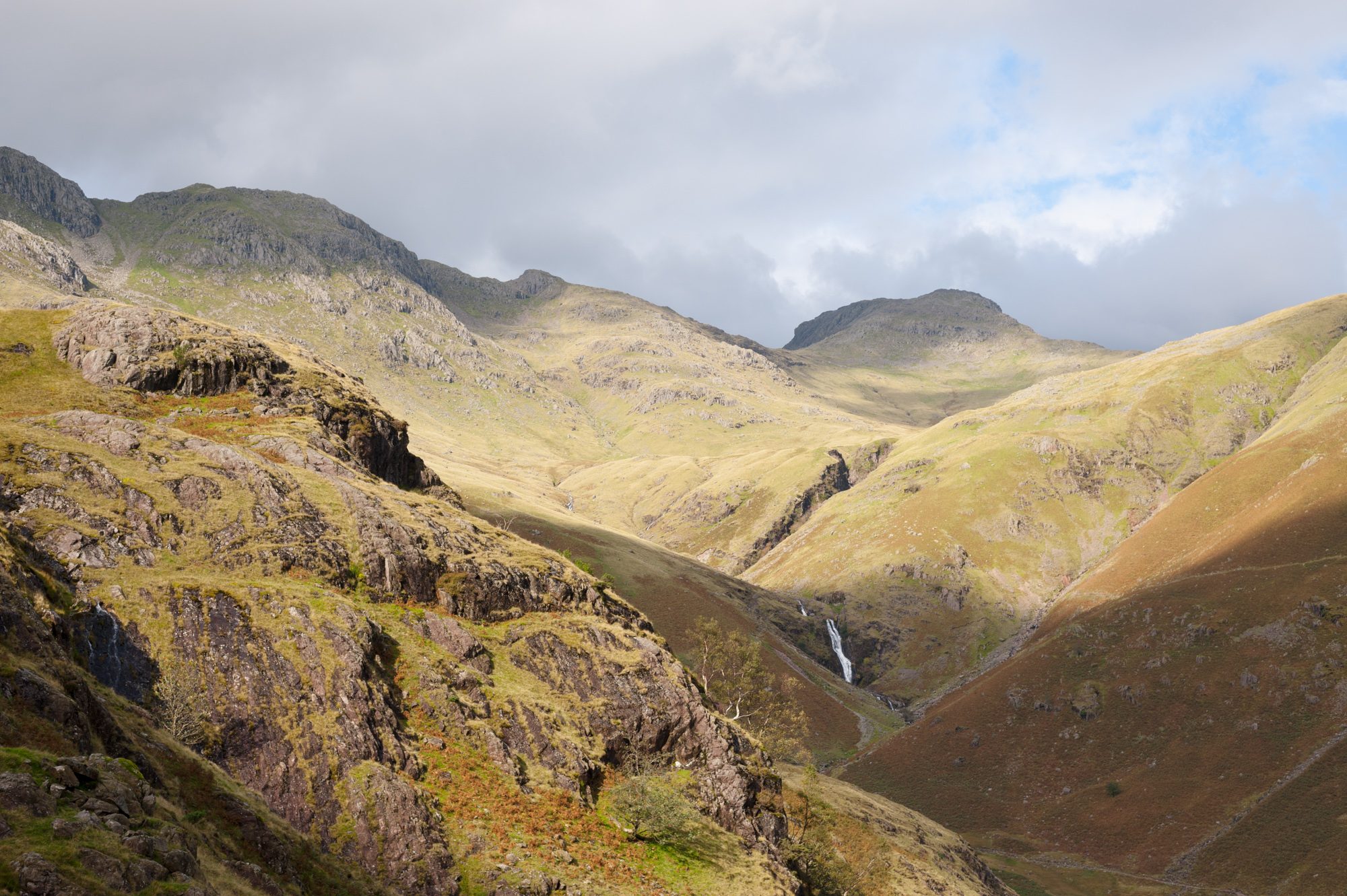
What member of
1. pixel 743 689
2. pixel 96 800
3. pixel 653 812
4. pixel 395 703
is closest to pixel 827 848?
pixel 653 812

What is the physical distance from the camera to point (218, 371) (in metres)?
69.2

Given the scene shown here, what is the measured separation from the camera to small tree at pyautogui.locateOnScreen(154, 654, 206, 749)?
33.2 m

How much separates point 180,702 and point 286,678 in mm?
4731

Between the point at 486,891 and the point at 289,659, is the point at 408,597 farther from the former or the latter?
the point at 486,891

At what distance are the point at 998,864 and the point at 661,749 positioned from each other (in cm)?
7667

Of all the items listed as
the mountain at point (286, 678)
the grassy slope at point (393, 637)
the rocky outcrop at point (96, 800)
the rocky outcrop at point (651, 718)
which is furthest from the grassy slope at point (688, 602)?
the rocky outcrop at point (96, 800)

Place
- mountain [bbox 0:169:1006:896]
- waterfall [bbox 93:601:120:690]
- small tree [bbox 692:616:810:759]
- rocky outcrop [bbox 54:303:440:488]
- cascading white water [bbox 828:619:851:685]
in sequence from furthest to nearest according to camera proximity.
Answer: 1. cascading white water [bbox 828:619:851:685]
2. small tree [bbox 692:616:810:759]
3. rocky outcrop [bbox 54:303:440:488]
4. waterfall [bbox 93:601:120:690]
5. mountain [bbox 0:169:1006:896]

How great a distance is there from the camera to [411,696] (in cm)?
4247

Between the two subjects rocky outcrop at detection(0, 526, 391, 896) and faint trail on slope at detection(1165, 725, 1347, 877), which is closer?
rocky outcrop at detection(0, 526, 391, 896)

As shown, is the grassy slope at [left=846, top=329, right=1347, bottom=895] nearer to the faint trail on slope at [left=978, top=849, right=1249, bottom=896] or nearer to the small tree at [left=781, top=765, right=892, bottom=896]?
the faint trail on slope at [left=978, top=849, right=1249, bottom=896]

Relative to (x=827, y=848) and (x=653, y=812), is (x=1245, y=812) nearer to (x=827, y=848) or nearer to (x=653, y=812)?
(x=827, y=848)

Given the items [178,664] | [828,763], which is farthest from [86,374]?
[828,763]

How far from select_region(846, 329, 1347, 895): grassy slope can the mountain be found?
51.2 metres

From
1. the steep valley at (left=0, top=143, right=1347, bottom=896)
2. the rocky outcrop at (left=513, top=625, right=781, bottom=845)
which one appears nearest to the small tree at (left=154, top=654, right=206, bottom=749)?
the steep valley at (left=0, top=143, right=1347, bottom=896)
